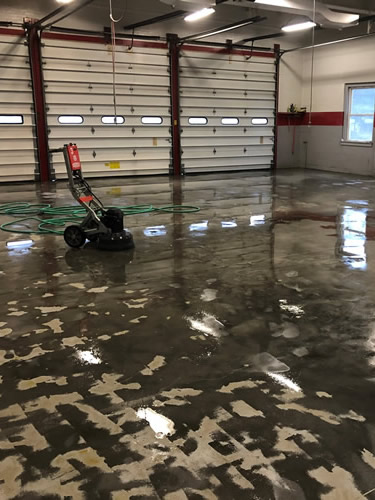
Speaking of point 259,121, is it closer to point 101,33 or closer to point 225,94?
point 225,94

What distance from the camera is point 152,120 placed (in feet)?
43.7

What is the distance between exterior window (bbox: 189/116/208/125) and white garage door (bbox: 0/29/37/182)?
453 centimetres

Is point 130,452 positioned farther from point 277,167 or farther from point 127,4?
point 277,167

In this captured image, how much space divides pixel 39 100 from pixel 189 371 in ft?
34.5

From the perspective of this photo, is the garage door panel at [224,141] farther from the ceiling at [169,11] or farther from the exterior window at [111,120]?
the ceiling at [169,11]

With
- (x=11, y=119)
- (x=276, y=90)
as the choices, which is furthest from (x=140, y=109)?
(x=276, y=90)

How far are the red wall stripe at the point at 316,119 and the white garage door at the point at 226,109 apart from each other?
0.48 m

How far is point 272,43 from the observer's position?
48.5ft

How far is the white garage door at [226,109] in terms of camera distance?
1372 cm

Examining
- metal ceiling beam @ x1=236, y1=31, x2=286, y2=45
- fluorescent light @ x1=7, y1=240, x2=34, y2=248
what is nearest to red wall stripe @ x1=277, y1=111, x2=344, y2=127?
metal ceiling beam @ x1=236, y1=31, x2=286, y2=45

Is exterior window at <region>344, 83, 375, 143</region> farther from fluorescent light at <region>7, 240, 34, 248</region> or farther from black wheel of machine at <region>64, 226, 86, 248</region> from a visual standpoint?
fluorescent light at <region>7, 240, 34, 248</region>

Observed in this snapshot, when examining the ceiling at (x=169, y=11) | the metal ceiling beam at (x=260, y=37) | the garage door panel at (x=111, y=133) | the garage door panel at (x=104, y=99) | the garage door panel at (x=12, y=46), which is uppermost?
the ceiling at (x=169, y=11)

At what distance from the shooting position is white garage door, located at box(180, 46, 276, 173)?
13719 mm

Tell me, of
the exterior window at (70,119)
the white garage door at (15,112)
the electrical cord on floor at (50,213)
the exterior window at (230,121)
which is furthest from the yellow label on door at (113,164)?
the electrical cord on floor at (50,213)
